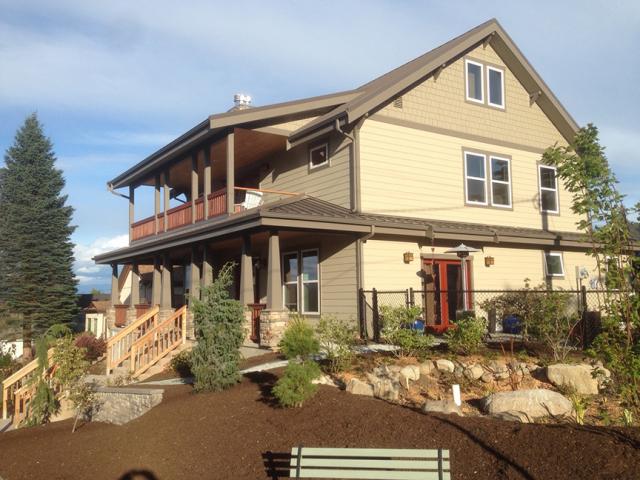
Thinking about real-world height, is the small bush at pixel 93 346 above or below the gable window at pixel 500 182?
below

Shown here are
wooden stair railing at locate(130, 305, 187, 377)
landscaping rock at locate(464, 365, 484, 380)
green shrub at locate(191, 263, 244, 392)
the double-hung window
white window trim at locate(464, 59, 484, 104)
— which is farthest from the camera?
white window trim at locate(464, 59, 484, 104)

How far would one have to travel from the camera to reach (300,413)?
756 centimetres

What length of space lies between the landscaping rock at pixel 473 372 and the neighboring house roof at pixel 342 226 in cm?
504

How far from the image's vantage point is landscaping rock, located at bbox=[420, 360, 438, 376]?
9.64m

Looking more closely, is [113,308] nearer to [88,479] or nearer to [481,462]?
[88,479]

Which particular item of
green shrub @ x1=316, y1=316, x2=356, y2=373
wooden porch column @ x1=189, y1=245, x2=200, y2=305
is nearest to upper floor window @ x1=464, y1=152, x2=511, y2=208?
wooden porch column @ x1=189, y1=245, x2=200, y2=305

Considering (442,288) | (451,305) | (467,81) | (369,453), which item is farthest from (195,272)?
(369,453)

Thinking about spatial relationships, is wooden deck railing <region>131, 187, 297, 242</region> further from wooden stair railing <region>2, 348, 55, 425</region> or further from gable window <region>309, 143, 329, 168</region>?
wooden stair railing <region>2, 348, 55, 425</region>

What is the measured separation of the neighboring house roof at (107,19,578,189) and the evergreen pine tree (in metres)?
11.5

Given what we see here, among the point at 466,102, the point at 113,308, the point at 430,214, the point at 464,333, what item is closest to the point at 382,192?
the point at 430,214

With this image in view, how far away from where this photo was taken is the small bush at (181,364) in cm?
1274

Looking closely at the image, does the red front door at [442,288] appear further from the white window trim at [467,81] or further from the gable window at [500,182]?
the white window trim at [467,81]

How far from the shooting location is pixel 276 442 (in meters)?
6.72

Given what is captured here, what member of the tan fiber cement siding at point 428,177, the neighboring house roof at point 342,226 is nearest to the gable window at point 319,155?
the neighboring house roof at point 342,226
